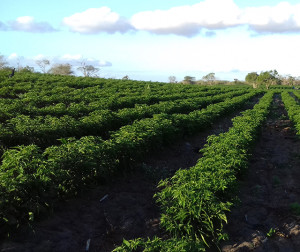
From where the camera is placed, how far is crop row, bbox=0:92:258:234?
14.7 feet

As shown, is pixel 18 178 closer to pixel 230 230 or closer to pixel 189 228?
pixel 189 228

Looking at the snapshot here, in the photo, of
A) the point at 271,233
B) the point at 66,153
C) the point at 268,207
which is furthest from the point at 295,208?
the point at 66,153

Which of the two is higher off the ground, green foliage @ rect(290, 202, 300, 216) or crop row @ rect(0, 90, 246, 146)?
crop row @ rect(0, 90, 246, 146)

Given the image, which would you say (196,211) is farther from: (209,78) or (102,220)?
(209,78)

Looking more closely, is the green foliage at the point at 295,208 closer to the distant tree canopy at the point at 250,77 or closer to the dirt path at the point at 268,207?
the dirt path at the point at 268,207

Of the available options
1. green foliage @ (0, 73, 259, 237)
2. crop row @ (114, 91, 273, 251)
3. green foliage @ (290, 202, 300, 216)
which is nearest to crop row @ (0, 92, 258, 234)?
green foliage @ (0, 73, 259, 237)

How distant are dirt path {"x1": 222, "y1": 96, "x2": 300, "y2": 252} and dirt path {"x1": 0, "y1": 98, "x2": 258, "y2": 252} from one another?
1672 millimetres

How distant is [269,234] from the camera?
5.22 m

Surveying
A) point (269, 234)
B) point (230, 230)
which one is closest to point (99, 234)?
point (230, 230)

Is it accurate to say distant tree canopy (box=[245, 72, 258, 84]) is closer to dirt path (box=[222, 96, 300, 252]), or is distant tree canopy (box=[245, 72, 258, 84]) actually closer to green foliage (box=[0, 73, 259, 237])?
green foliage (box=[0, 73, 259, 237])

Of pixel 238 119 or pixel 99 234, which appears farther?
pixel 238 119

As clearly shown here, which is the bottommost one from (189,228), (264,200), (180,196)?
(264,200)

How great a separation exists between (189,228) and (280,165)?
6.42 meters

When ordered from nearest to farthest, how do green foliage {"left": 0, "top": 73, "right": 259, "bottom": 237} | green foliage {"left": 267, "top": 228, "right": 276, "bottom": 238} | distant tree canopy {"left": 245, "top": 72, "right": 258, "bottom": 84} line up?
1. green foliage {"left": 0, "top": 73, "right": 259, "bottom": 237}
2. green foliage {"left": 267, "top": 228, "right": 276, "bottom": 238}
3. distant tree canopy {"left": 245, "top": 72, "right": 258, "bottom": 84}
